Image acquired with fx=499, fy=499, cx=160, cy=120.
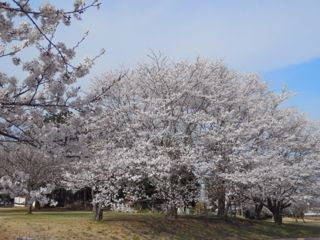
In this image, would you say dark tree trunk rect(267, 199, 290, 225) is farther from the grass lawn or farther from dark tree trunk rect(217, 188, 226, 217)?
dark tree trunk rect(217, 188, 226, 217)

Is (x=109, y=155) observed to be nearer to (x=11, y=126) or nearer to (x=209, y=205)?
(x=209, y=205)

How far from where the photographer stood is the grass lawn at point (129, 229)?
63.2ft

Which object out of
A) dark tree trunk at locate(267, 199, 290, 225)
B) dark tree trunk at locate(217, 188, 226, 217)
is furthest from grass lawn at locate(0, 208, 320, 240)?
dark tree trunk at locate(267, 199, 290, 225)

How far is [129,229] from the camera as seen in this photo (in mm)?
21344

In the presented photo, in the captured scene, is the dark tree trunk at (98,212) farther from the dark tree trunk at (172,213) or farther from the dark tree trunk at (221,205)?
the dark tree trunk at (221,205)

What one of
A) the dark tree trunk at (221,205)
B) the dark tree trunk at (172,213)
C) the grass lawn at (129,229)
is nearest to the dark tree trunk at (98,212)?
the grass lawn at (129,229)

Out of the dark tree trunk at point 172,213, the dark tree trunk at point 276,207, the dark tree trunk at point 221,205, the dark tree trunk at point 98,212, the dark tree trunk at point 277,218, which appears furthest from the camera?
the dark tree trunk at point 276,207

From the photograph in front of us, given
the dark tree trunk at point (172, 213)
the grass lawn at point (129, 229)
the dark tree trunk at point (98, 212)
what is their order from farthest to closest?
the dark tree trunk at point (172, 213) → the dark tree trunk at point (98, 212) → the grass lawn at point (129, 229)

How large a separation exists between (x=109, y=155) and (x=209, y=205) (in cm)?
886

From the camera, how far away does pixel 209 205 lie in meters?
29.2

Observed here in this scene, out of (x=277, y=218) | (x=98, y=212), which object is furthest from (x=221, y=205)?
(x=98, y=212)

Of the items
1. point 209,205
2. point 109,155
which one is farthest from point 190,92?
point 209,205

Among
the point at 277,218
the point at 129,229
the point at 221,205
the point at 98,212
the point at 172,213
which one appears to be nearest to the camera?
the point at 129,229

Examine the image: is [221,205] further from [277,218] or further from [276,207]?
[276,207]
